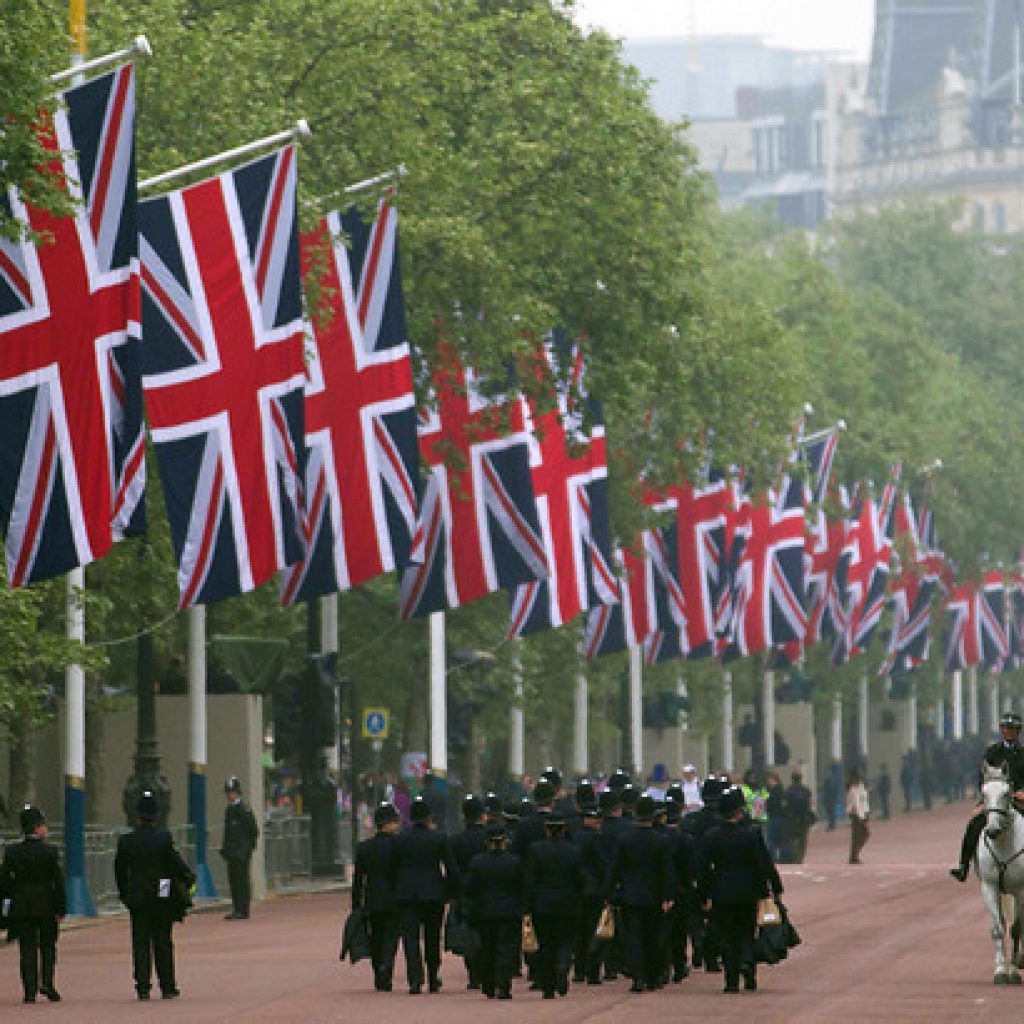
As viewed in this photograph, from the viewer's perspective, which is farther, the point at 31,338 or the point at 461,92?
the point at 461,92

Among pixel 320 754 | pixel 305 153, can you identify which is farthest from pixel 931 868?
pixel 305 153

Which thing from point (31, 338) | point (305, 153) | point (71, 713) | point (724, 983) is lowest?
point (724, 983)

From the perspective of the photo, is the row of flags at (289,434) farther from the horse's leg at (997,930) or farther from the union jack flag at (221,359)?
the horse's leg at (997,930)

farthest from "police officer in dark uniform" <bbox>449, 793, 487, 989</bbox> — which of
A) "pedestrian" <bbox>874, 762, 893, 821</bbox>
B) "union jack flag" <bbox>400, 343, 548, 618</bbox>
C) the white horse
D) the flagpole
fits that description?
"pedestrian" <bbox>874, 762, 893, 821</bbox>

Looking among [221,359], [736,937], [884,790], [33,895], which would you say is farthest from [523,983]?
[884,790]

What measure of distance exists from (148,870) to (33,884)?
34.8 inches

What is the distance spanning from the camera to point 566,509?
5412cm

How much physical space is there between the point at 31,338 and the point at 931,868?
31.1m

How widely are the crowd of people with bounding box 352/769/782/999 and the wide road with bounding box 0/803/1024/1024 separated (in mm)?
285

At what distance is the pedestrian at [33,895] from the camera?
1148 inches

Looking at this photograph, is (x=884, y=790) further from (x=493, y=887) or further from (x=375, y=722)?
(x=493, y=887)

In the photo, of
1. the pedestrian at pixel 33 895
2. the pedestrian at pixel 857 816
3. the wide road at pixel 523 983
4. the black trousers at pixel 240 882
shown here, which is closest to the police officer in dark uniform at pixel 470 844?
the wide road at pixel 523 983

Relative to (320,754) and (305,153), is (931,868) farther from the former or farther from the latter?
(305,153)

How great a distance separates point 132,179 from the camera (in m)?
33.8
